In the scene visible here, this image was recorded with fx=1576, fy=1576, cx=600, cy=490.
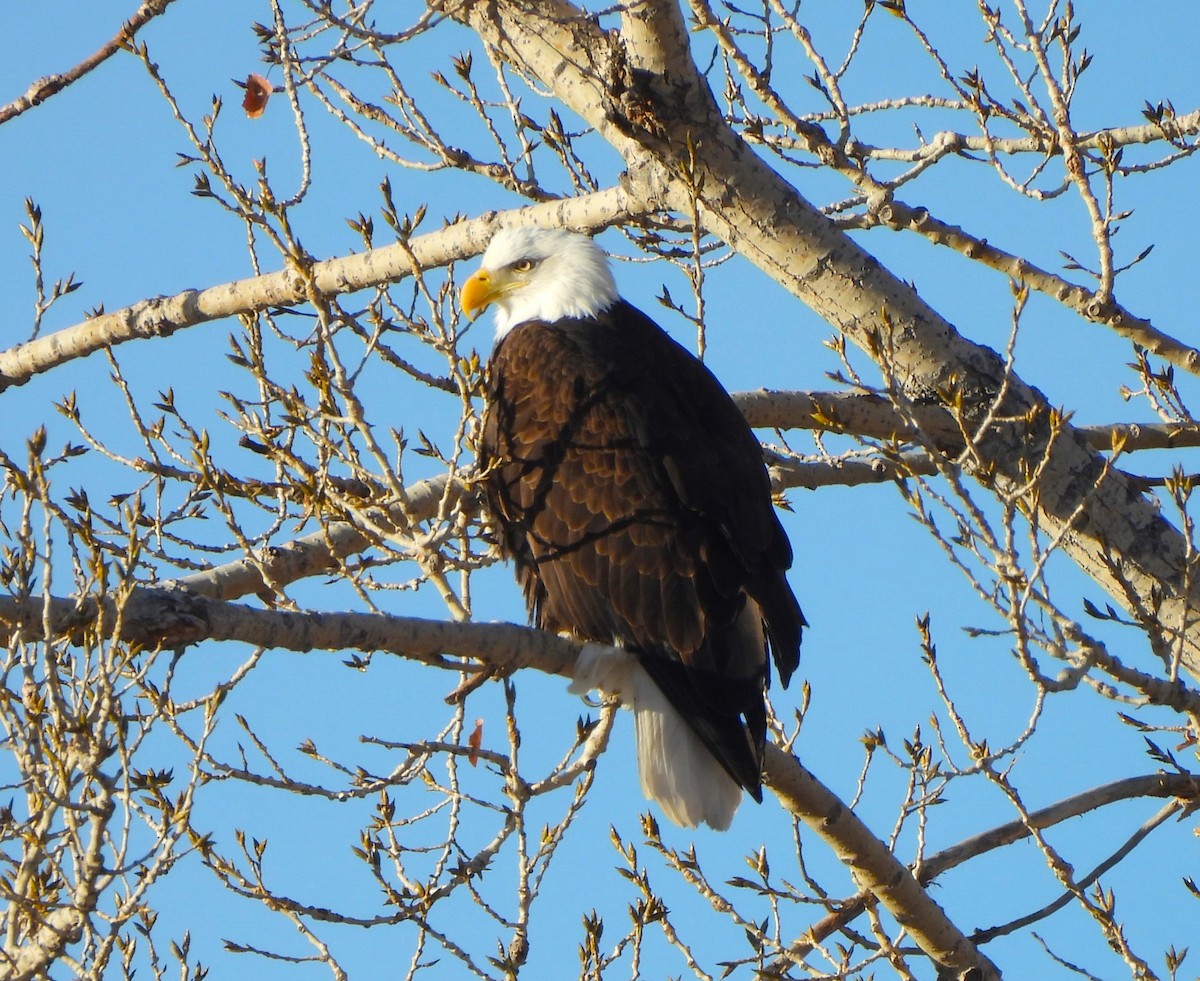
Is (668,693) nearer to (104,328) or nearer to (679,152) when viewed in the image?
(679,152)

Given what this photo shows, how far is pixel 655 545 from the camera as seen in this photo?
13.5ft

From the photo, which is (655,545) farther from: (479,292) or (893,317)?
(479,292)

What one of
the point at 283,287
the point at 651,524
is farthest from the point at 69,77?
the point at 651,524

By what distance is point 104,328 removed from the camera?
5.03 meters

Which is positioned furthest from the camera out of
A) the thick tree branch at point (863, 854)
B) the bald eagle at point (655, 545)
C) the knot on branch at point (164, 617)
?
the bald eagle at point (655, 545)

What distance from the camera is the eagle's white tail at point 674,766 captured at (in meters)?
4.12

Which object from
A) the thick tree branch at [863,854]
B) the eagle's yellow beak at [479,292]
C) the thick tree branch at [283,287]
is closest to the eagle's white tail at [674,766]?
the thick tree branch at [863,854]

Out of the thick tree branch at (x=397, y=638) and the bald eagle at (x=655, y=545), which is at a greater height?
the bald eagle at (x=655, y=545)

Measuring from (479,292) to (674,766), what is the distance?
176 centimetres

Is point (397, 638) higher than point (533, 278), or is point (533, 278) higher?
point (533, 278)

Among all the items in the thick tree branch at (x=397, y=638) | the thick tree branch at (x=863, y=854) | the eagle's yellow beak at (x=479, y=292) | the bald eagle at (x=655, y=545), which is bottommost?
the thick tree branch at (x=863, y=854)

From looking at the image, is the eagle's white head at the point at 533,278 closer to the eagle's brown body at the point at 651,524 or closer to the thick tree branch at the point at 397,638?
the eagle's brown body at the point at 651,524

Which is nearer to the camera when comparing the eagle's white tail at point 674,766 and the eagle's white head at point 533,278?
the eagle's white tail at point 674,766

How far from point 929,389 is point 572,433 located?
95cm
